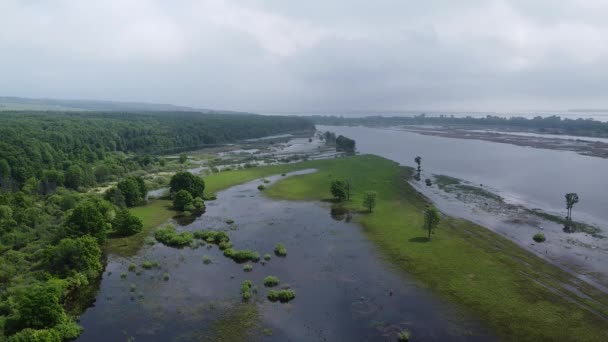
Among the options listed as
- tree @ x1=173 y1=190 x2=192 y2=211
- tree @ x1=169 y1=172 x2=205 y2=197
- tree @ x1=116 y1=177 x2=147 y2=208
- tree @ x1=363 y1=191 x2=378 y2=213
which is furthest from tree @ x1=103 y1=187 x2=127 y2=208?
tree @ x1=363 y1=191 x2=378 y2=213

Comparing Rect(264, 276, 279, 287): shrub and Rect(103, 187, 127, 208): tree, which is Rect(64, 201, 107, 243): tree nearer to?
Rect(103, 187, 127, 208): tree

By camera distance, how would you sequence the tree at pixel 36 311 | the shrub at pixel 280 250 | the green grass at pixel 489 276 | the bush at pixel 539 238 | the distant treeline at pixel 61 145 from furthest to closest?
the distant treeline at pixel 61 145 → the bush at pixel 539 238 → the shrub at pixel 280 250 → the green grass at pixel 489 276 → the tree at pixel 36 311

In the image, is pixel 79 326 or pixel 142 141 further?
pixel 142 141

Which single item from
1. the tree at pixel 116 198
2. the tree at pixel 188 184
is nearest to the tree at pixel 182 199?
the tree at pixel 188 184

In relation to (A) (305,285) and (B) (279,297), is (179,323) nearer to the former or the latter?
(B) (279,297)

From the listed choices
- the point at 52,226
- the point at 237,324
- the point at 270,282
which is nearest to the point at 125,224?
the point at 52,226

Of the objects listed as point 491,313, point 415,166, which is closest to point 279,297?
point 491,313

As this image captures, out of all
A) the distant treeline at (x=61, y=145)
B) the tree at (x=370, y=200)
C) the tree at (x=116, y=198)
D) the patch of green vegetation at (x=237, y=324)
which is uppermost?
the distant treeline at (x=61, y=145)

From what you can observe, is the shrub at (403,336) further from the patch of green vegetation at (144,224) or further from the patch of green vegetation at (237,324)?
the patch of green vegetation at (144,224)
